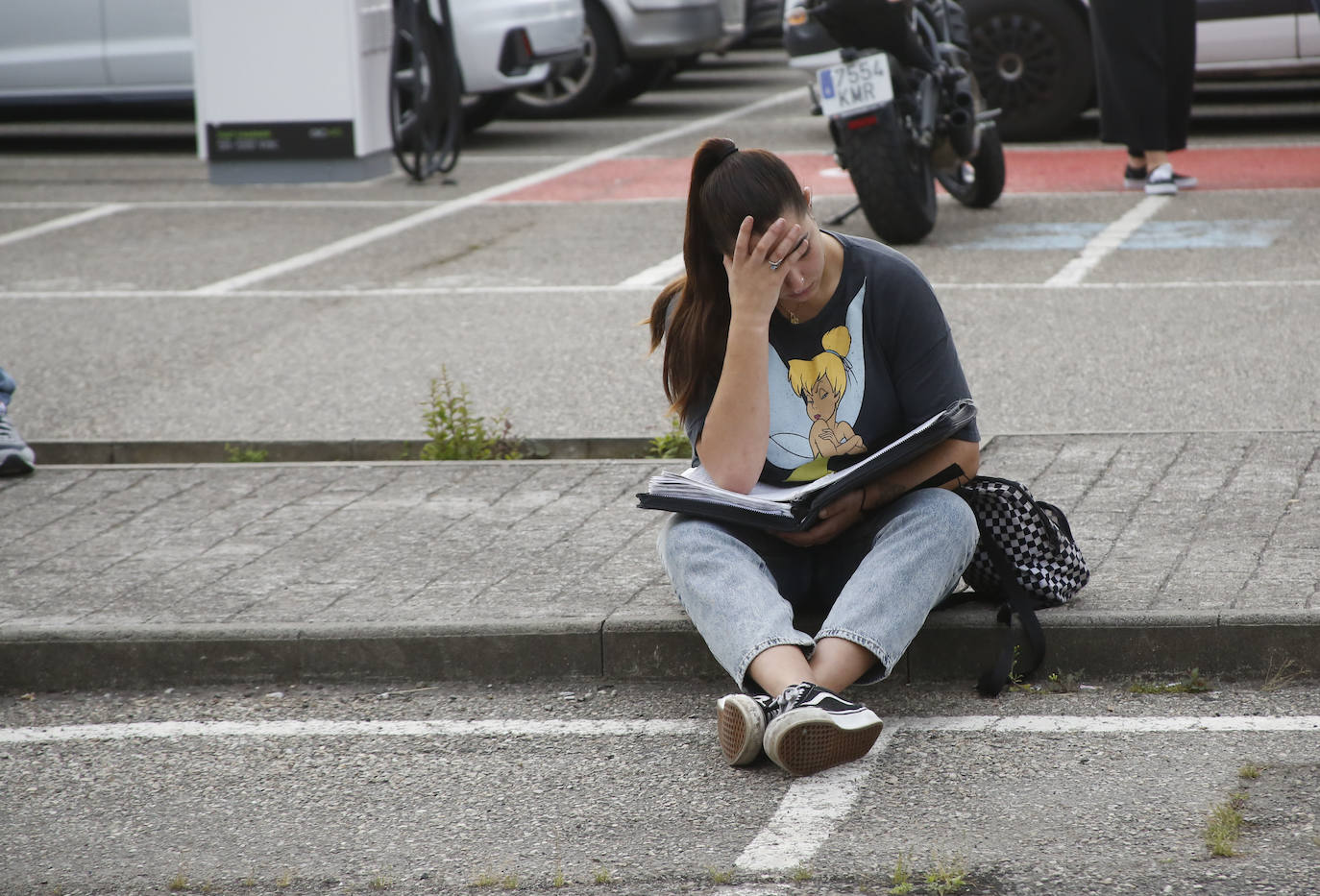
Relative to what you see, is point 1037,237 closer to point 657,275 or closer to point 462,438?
point 657,275

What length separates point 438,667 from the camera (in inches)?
161

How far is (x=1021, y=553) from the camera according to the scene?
12.7 ft

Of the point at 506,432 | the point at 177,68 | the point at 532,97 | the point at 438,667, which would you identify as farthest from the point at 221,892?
the point at 532,97

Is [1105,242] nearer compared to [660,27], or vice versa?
[1105,242]

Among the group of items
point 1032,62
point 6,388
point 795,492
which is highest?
point 1032,62

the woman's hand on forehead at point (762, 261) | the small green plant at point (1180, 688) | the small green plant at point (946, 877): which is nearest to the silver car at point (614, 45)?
the woman's hand on forehead at point (762, 261)

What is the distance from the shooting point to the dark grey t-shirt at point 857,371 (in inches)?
150

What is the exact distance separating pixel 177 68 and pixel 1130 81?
23.1 feet

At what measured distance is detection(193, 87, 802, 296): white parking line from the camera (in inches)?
347

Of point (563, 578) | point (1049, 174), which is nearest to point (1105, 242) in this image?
point (1049, 174)

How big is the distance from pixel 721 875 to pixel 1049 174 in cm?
838

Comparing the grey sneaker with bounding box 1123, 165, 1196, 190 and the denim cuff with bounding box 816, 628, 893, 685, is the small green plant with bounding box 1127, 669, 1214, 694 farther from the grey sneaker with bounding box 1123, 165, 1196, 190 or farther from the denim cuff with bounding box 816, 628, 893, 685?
the grey sneaker with bounding box 1123, 165, 1196, 190

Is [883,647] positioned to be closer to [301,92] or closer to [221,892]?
[221,892]

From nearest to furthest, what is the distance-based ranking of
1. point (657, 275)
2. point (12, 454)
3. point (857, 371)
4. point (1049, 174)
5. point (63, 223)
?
1. point (857, 371)
2. point (12, 454)
3. point (657, 275)
4. point (63, 223)
5. point (1049, 174)
